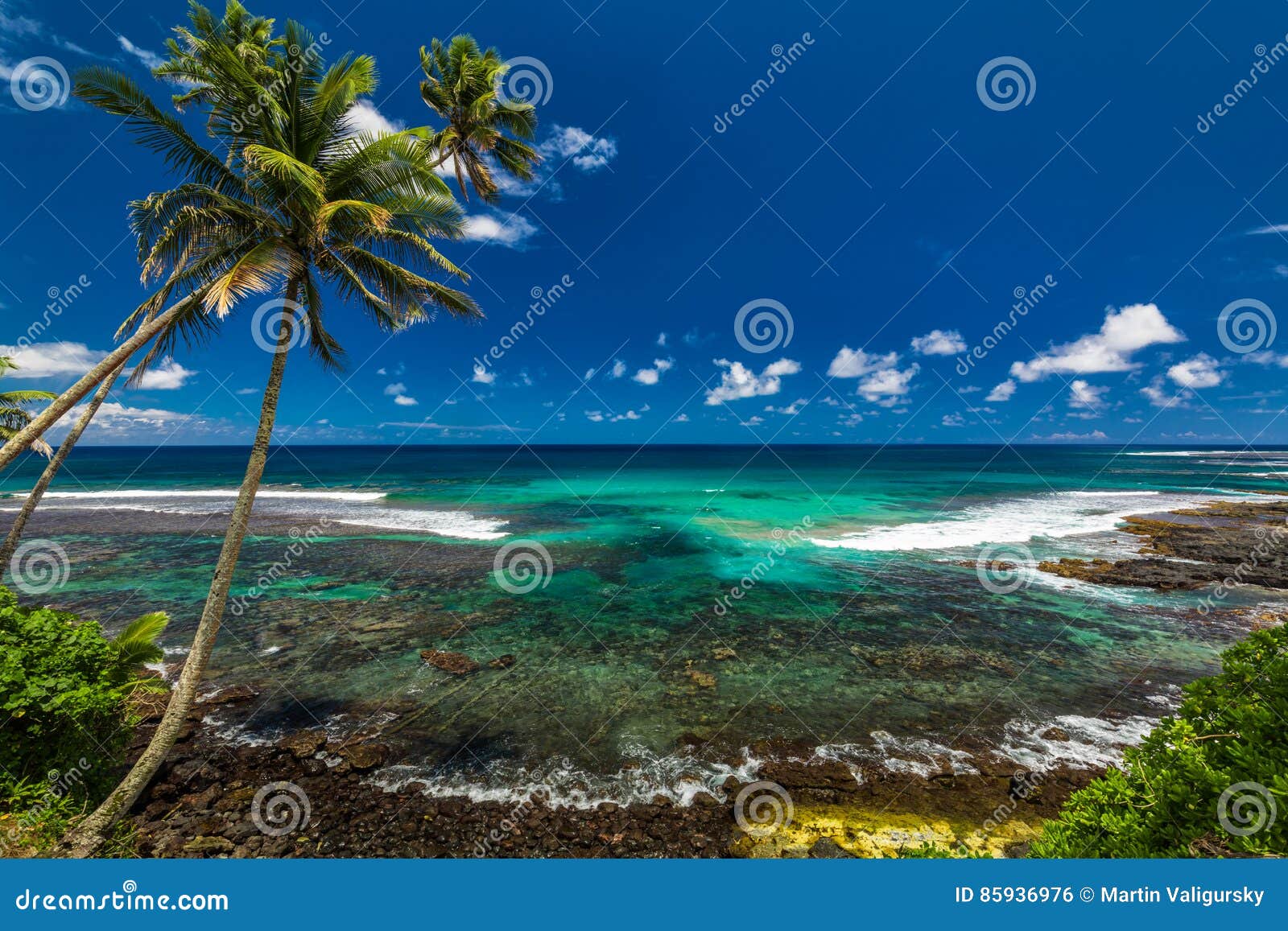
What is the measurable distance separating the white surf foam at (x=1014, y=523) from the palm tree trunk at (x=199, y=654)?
75.9 feet

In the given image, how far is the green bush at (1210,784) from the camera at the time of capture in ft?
9.96

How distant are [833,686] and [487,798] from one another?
7169mm

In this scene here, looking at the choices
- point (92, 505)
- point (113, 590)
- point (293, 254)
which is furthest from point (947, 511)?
point (92, 505)

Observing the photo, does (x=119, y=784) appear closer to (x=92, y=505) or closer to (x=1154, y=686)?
(x=1154, y=686)

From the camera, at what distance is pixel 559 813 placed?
6.83 m

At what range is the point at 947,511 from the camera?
35.0m

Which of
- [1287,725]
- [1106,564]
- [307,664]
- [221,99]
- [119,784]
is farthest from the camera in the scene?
[1106,564]

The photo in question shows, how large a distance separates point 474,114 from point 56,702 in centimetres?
1246

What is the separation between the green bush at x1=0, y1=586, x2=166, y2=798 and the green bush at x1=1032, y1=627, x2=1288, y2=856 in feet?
31.1

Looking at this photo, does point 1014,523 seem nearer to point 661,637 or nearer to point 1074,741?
point 1074,741

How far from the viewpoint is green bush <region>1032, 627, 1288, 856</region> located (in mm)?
3037

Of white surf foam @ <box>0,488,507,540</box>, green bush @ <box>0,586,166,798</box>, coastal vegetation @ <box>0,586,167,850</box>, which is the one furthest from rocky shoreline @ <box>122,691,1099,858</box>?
white surf foam @ <box>0,488,507,540</box>

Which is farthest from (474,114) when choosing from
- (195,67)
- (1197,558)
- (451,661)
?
(1197,558)

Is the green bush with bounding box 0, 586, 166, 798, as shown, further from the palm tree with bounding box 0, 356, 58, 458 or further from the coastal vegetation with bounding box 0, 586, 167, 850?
the palm tree with bounding box 0, 356, 58, 458
